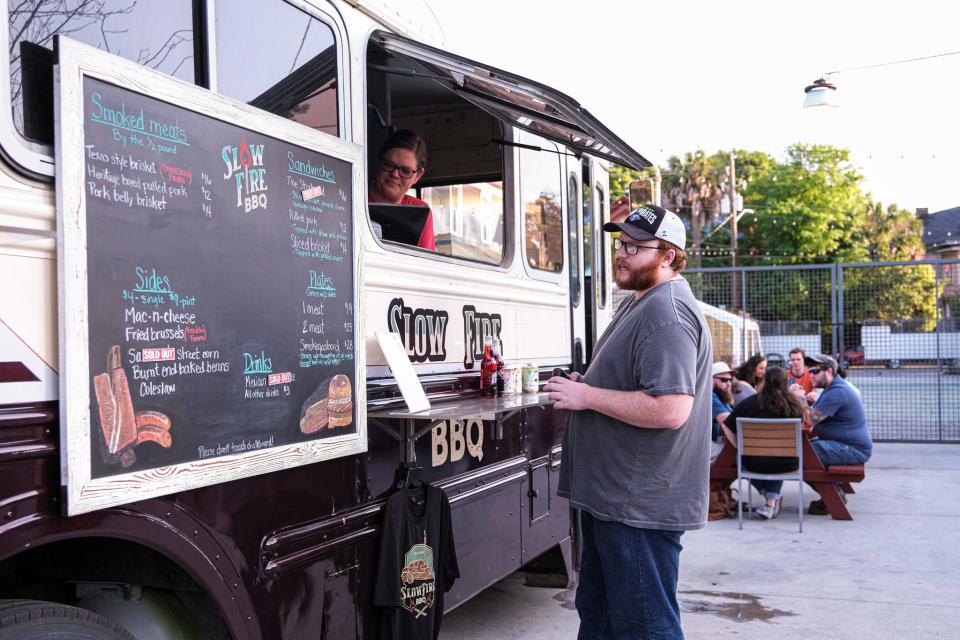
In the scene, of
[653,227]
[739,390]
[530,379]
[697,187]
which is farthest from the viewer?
[697,187]

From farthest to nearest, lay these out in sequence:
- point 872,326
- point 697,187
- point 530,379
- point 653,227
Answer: point 697,187
point 872,326
point 530,379
point 653,227

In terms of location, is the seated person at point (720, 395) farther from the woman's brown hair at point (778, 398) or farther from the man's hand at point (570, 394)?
the man's hand at point (570, 394)

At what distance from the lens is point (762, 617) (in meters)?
5.55

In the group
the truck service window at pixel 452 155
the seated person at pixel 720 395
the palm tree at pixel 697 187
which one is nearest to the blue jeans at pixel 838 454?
the seated person at pixel 720 395

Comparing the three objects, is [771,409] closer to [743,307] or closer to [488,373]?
[488,373]

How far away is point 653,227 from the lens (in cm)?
346

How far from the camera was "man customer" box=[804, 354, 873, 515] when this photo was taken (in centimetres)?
827

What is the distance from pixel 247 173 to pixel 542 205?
2.74 meters

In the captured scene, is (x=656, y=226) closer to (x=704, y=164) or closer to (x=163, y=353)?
(x=163, y=353)

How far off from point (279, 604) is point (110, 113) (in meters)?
1.53

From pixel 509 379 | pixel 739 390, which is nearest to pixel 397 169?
pixel 509 379

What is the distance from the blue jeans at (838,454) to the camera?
8227 millimetres

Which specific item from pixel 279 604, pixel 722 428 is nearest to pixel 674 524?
pixel 279 604

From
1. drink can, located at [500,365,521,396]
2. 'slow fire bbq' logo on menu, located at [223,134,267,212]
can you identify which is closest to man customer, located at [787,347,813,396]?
drink can, located at [500,365,521,396]
